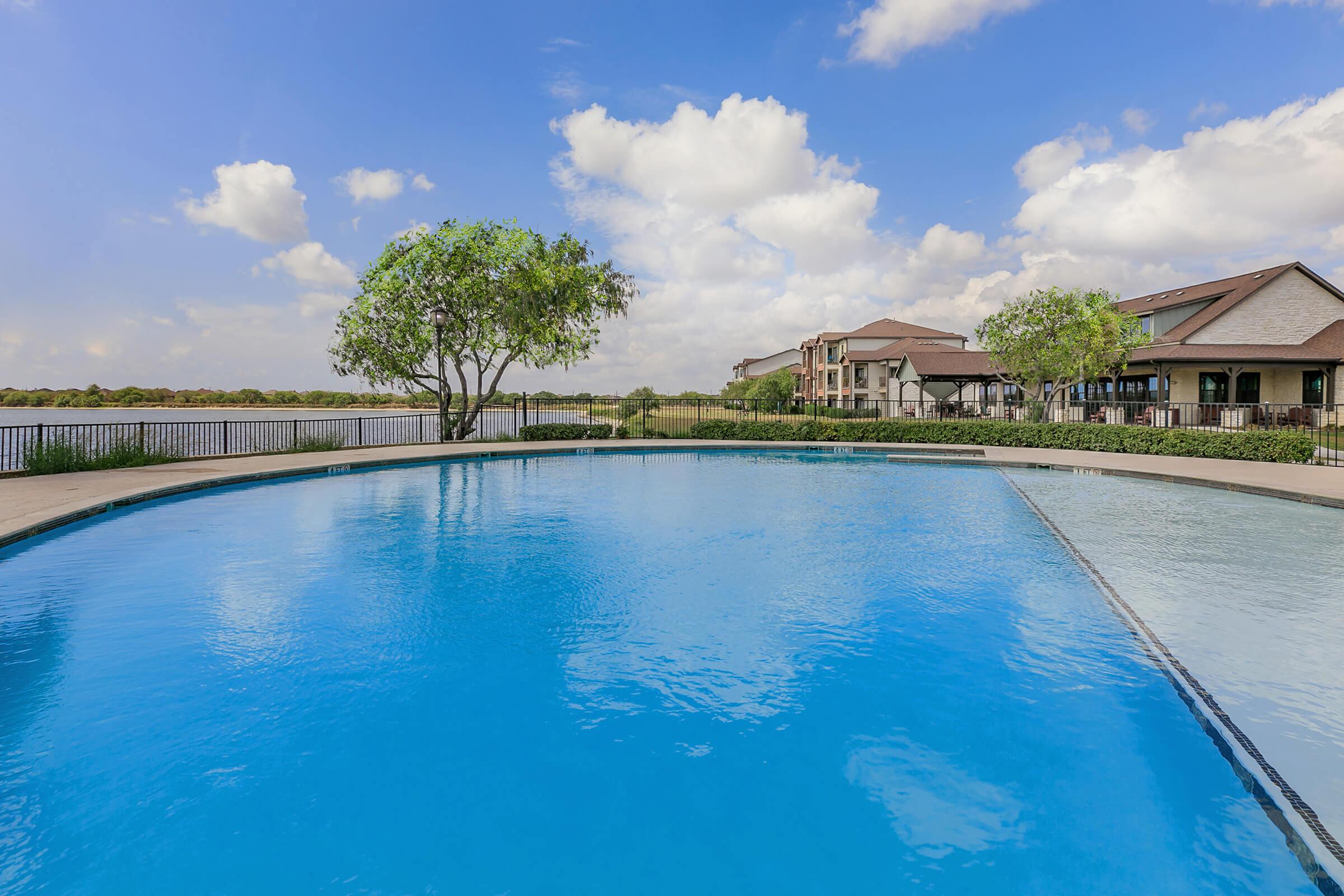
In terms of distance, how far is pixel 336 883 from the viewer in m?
2.55

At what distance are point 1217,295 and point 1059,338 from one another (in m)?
10.1

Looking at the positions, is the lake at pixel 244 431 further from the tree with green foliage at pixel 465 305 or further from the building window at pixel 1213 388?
A: the building window at pixel 1213 388

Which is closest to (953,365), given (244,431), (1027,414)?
(1027,414)

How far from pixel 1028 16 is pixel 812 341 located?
4575cm

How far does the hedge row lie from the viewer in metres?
16.0

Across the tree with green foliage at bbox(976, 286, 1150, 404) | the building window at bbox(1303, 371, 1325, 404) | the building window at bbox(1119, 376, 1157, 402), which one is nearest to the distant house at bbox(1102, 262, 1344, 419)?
the building window at bbox(1303, 371, 1325, 404)

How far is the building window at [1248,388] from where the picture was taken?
97.2 ft

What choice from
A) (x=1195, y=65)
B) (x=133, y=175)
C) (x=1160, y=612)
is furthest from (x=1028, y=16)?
(x=133, y=175)

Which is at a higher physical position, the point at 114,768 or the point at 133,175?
the point at 133,175

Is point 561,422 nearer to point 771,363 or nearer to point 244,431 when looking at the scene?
point 244,431

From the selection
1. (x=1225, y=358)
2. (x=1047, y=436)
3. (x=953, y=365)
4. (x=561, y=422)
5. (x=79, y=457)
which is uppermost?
(x=953, y=365)

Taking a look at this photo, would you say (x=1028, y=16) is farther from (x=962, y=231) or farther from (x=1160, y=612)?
(x=1160, y=612)

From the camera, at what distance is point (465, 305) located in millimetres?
24328

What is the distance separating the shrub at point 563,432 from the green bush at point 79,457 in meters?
11.2
